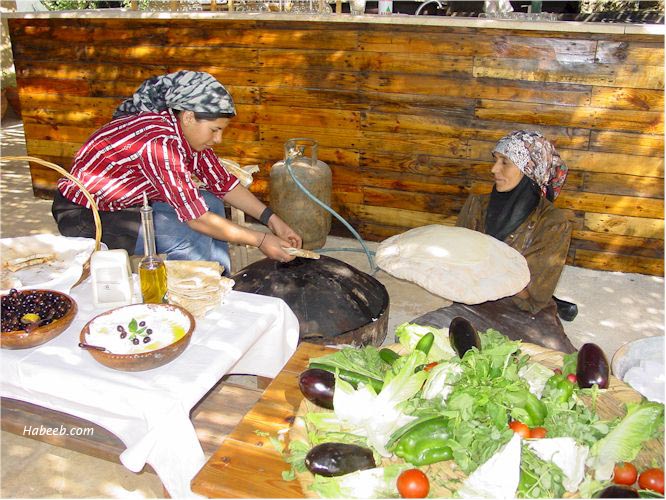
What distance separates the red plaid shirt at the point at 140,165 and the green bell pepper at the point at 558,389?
189 centimetres

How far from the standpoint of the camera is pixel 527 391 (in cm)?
188

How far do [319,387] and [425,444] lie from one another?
39 centimetres

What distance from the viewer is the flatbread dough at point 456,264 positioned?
2754 millimetres

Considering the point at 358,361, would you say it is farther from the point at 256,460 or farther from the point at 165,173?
the point at 165,173

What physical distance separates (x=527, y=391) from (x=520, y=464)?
0.88 feet

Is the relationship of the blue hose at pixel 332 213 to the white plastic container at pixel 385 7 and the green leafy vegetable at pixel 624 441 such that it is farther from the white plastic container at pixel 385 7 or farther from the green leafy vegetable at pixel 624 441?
the green leafy vegetable at pixel 624 441

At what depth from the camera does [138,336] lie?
214 centimetres

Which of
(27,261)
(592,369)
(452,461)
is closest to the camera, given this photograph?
(452,461)

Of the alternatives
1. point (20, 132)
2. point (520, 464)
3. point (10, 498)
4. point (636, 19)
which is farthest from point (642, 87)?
point (20, 132)

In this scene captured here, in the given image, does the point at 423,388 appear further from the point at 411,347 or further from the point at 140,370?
the point at 140,370

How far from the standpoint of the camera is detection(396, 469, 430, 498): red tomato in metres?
1.62

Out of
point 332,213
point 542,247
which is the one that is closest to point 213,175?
point 332,213

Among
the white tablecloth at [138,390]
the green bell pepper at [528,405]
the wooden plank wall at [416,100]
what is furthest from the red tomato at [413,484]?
the wooden plank wall at [416,100]

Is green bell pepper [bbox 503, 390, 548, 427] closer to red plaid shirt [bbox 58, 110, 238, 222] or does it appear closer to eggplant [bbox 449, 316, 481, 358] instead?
eggplant [bbox 449, 316, 481, 358]
